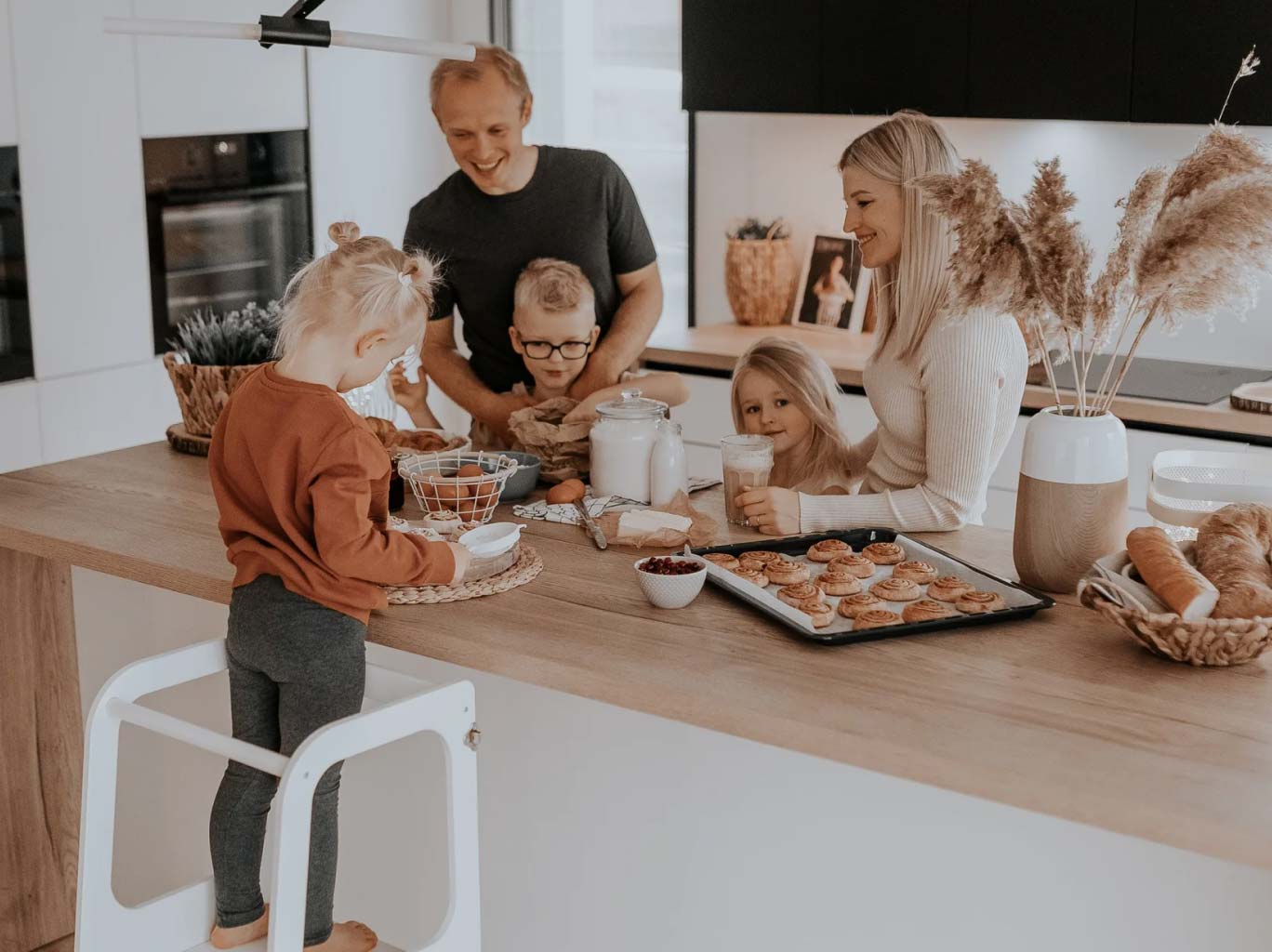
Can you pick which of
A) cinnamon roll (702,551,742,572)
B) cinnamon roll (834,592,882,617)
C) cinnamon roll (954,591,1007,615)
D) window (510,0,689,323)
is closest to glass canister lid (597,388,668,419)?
cinnamon roll (702,551,742,572)

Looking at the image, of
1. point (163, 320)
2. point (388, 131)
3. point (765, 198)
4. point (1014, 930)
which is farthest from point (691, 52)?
point (1014, 930)

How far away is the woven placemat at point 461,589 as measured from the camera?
1.93 metres

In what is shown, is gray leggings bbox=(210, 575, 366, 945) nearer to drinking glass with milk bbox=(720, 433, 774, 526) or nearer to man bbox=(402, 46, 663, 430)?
drinking glass with milk bbox=(720, 433, 774, 526)

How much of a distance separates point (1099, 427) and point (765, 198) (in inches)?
115

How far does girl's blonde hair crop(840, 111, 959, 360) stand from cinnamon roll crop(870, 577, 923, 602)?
→ 1.43 ft

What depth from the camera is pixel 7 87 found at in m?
3.60

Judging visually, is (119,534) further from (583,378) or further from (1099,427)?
(1099,427)

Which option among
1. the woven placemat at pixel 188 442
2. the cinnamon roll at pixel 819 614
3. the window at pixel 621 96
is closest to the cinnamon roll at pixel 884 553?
the cinnamon roll at pixel 819 614

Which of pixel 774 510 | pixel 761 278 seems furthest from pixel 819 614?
pixel 761 278

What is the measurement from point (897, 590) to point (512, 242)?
132cm

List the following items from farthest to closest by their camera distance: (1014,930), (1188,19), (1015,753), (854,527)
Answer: (1188,19), (854,527), (1014,930), (1015,753)

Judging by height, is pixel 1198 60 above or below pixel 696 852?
above

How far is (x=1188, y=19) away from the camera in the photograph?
3.43 meters

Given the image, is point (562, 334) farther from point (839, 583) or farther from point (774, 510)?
point (839, 583)
